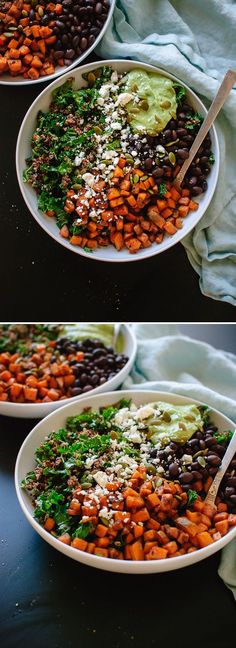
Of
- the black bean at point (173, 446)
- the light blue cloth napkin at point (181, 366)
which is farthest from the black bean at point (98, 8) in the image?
the black bean at point (173, 446)

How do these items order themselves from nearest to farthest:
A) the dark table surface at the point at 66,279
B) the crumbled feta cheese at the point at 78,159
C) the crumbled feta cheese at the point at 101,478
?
the crumbled feta cheese at the point at 101,478 < the crumbled feta cheese at the point at 78,159 < the dark table surface at the point at 66,279

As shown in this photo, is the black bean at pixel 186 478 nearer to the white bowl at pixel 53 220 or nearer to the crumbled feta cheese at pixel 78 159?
the white bowl at pixel 53 220

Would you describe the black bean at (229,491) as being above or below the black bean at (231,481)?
below

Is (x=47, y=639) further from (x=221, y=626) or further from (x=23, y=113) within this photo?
(x=23, y=113)

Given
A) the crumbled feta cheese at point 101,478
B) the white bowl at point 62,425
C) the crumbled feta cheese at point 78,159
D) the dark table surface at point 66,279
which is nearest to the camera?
the white bowl at point 62,425

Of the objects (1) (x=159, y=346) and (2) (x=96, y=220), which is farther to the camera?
(1) (x=159, y=346)

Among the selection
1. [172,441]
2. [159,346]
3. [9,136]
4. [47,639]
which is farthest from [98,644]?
[9,136]

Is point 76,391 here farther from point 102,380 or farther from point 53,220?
point 53,220

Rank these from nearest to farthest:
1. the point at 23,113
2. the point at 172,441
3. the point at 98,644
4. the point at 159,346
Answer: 1. the point at 98,644
2. the point at 172,441
3. the point at 23,113
4. the point at 159,346

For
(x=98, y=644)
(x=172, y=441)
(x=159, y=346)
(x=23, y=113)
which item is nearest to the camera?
(x=98, y=644)
